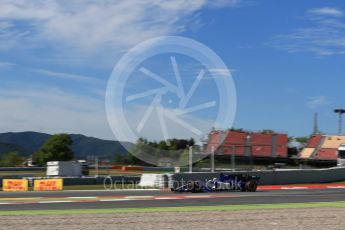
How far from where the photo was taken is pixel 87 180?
3481 cm

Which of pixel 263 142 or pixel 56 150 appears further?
pixel 56 150

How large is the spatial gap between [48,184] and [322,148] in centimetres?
4910

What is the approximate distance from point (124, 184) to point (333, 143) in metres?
45.7

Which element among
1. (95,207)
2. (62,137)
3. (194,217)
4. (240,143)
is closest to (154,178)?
(95,207)

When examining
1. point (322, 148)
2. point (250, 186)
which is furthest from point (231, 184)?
point (322, 148)

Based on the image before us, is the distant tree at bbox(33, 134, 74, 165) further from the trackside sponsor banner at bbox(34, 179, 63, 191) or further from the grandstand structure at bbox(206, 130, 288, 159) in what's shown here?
the trackside sponsor banner at bbox(34, 179, 63, 191)

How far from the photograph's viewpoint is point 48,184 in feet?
104

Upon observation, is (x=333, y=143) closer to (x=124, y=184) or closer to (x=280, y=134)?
(x=280, y=134)

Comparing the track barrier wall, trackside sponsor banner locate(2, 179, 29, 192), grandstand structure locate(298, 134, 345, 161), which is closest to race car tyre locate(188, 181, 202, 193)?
the track barrier wall

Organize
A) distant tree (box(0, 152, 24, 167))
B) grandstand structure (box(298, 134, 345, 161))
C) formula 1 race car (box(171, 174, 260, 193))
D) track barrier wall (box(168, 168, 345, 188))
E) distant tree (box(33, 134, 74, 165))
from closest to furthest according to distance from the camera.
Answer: formula 1 race car (box(171, 174, 260, 193)), track barrier wall (box(168, 168, 345, 188)), grandstand structure (box(298, 134, 345, 161)), distant tree (box(0, 152, 24, 167)), distant tree (box(33, 134, 74, 165))

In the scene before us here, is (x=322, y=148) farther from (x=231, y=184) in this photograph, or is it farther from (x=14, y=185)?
(x=231, y=184)

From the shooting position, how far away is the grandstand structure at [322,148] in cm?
7069

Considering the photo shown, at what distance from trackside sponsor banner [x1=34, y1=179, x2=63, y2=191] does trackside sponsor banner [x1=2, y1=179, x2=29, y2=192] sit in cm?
58

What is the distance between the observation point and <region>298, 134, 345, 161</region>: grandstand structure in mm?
70688
